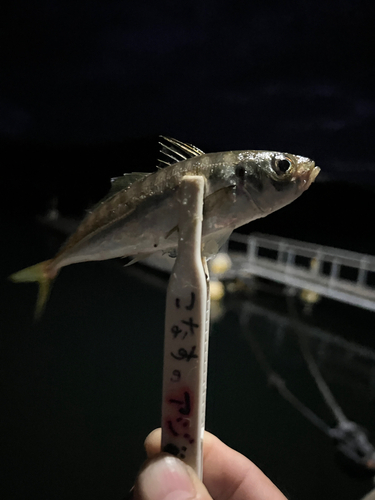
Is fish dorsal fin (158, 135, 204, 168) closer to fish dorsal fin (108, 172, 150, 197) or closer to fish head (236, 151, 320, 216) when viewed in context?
fish dorsal fin (108, 172, 150, 197)

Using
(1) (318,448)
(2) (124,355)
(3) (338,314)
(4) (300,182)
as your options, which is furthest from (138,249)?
(3) (338,314)

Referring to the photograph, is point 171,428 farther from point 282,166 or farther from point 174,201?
point 282,166

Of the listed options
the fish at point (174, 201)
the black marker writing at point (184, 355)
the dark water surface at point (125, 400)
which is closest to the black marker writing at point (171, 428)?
the black marker writing at point (184, 355)

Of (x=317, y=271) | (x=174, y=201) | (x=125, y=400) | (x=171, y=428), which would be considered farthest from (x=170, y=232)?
(x=317, y=271)

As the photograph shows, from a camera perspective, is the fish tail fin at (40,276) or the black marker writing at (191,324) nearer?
the black marker writing at (191,324)

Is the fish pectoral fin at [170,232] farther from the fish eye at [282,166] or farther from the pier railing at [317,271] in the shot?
the pier railing at [317,271]

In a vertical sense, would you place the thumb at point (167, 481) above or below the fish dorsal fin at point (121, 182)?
below

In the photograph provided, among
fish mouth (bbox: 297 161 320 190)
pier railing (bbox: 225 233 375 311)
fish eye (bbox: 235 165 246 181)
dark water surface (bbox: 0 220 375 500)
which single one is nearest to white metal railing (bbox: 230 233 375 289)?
pier railing (bbox: 225 233 375 311)
